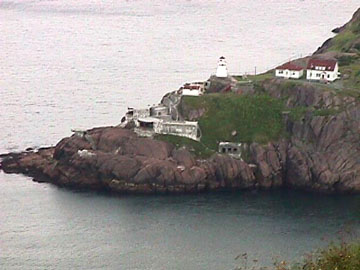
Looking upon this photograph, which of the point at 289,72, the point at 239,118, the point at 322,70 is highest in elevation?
the point at 322,70

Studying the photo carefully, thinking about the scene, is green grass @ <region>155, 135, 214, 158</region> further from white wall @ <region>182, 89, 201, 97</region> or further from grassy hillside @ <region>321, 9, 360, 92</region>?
grassy hillside @ <region>321, 9, 360, 92</region>

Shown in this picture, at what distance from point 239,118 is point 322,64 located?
44.1ft

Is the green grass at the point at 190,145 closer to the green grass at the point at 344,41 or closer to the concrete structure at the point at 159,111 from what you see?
the concrete structure at the point at 159,111

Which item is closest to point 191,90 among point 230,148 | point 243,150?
point 230,148

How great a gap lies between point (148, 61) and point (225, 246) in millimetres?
94078

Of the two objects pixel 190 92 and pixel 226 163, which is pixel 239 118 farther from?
pixel 226 163

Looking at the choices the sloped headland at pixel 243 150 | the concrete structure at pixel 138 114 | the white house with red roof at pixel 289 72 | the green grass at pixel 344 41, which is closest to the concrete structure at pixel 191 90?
the sloped headland at pixel 243 150

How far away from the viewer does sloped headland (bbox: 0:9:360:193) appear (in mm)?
96250

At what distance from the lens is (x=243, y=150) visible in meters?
100

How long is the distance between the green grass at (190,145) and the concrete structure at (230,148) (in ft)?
4.56

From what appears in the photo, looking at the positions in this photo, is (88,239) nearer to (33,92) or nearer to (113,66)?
(33,92)

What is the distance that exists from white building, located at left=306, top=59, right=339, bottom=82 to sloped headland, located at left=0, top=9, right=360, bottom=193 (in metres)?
1.66

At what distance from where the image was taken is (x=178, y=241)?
80875 mm

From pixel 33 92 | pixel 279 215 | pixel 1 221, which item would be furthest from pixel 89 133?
pixel 33 92
